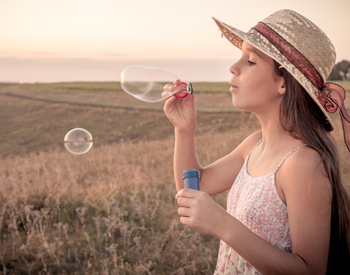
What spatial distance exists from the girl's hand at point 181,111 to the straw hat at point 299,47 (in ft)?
1.88

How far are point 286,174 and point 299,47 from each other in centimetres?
62

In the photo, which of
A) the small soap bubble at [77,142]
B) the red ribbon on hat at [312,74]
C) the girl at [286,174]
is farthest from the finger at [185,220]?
the small soap bubble at [77,142]

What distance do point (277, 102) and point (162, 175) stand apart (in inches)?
164

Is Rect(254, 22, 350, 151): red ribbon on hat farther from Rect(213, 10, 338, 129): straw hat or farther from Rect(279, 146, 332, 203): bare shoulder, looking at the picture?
Rect(279, 146, 332, 203): bare shoulder

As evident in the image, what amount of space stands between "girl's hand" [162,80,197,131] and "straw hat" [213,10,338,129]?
22.5 inches

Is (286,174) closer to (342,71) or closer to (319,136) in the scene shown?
(319,136)

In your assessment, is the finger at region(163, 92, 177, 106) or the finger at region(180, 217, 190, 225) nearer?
the finger at region(180, 217, 190, 225)

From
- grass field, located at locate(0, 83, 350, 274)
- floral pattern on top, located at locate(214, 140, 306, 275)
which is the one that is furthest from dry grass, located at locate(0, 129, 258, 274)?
floral pattern on top, located at locate(214, 140, 306, 275)

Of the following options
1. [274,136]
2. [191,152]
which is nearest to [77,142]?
[191,152]

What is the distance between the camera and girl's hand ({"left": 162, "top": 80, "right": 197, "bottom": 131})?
2.03 metres

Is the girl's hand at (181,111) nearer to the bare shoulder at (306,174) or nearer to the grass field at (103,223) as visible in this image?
the grass field at (103,223)

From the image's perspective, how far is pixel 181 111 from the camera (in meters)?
2.07

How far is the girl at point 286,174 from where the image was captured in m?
1.40

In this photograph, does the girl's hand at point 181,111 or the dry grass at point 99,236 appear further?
the dry grass at point 99,236
